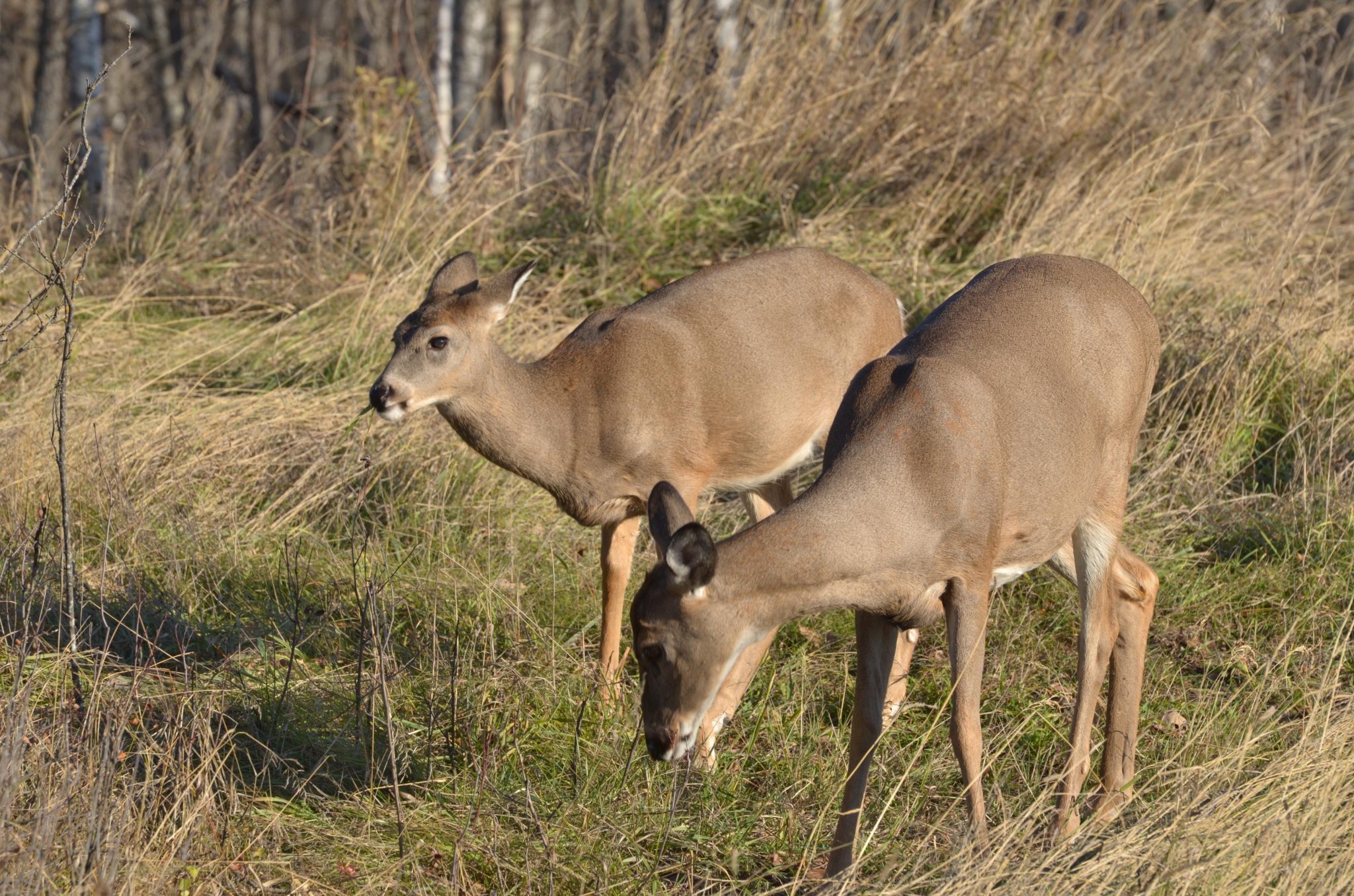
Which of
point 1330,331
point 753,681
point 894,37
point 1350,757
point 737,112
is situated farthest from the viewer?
point 894,37

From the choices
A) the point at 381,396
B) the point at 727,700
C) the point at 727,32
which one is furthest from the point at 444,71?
the point at 727,700

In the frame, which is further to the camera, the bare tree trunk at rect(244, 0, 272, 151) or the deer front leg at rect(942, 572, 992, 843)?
the bare tree trunk at rect(244, 0, 272, 151)

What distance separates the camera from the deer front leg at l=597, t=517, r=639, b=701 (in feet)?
16.9

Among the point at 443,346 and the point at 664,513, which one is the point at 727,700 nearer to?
the point at 664,513

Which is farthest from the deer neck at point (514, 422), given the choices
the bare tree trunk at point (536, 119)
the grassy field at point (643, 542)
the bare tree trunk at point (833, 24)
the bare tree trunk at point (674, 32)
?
the bare tree trunk at point (833, 24)

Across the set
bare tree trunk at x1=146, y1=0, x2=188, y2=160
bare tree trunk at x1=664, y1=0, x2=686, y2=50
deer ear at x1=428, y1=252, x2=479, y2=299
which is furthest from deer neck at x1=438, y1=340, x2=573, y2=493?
bare tree trunk at x1=146, y1=0, x2=188, y2=160

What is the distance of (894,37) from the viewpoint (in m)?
9.29

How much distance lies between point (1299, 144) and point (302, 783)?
24.4ft

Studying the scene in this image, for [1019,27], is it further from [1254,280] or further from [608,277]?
[608,277]

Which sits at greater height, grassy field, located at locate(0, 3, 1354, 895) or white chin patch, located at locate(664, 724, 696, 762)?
white chin patch, located at locate(664, 724, 696, 762)

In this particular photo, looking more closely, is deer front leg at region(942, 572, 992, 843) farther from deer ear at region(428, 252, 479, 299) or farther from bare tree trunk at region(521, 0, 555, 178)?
bare tree trunk at region(521, 0, 555, 178)

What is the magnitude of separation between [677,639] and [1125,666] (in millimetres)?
1738

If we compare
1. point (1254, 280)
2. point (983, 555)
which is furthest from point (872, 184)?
point (983, 555)

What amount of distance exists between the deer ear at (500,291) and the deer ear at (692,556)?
82.2 inches
